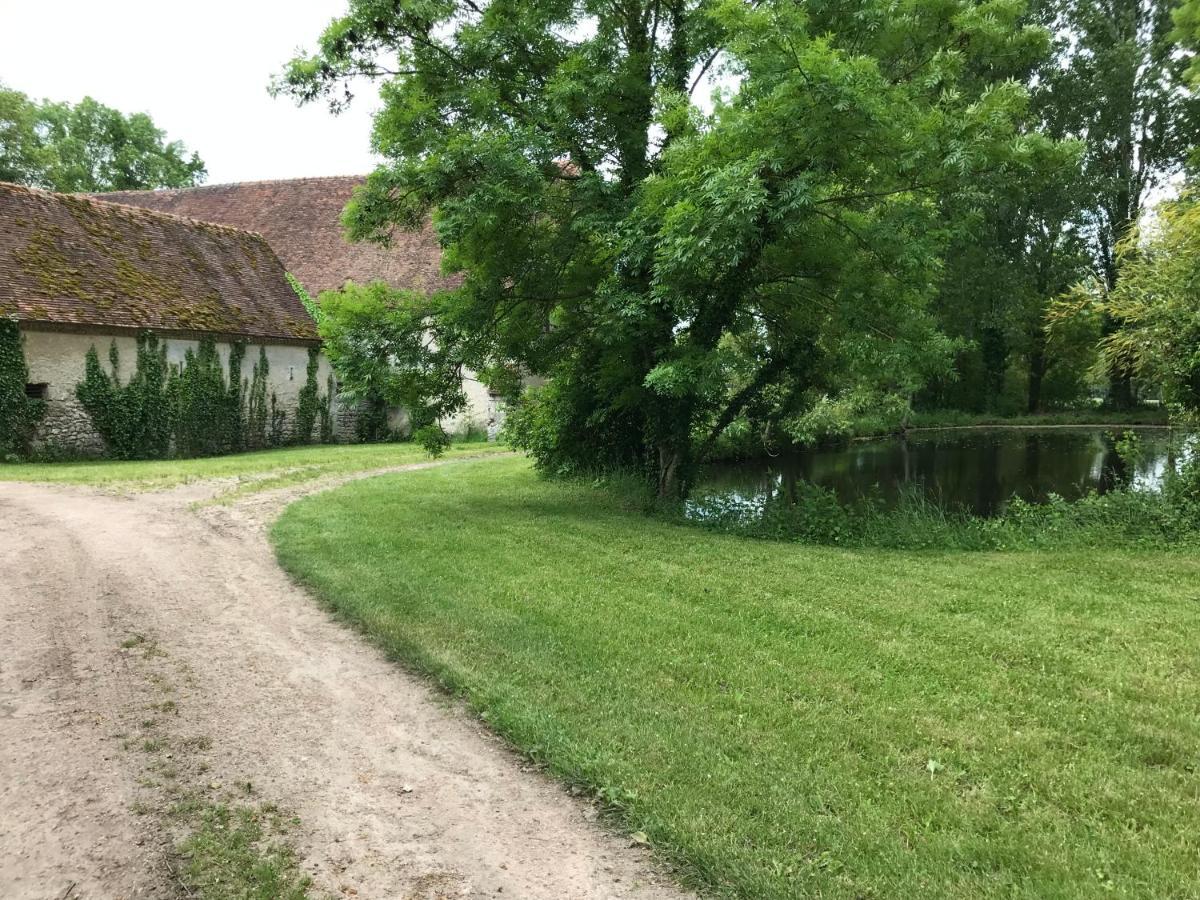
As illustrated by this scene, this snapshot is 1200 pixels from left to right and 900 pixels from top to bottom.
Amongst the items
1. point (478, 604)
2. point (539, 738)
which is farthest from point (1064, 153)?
point (539, 738)

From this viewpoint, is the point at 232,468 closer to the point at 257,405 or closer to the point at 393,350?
the point at 257,405

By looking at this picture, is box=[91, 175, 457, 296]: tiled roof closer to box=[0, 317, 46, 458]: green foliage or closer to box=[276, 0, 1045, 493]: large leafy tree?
box=[0, 317, 46, 458]: green foliage

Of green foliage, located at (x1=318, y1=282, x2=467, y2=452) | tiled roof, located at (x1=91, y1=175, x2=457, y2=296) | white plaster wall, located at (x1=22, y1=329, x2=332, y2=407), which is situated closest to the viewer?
green foliage, located at (x1=318, y1=282, x2=467, y2=452)

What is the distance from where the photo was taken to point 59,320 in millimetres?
→ 17656

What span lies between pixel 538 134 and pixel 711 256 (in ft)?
9.82

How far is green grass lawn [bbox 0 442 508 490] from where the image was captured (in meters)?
13.8

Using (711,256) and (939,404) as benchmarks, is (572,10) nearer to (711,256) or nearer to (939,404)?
(711,256)

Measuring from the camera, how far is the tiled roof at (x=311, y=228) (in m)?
27.7

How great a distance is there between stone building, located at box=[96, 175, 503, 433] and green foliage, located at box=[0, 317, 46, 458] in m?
9.54

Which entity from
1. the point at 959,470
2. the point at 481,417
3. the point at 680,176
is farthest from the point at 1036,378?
the point at 680,176

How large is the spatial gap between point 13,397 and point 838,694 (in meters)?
19.8

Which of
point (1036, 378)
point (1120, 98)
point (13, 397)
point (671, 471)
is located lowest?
point (671, 471)

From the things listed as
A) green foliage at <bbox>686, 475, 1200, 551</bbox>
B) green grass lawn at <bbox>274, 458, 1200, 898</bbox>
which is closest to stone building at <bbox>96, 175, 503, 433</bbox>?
green foliage at <bbox>686, 475, 1200, 551</bbox>

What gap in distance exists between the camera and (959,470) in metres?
23.0
